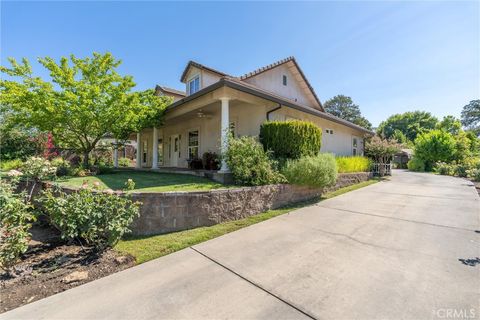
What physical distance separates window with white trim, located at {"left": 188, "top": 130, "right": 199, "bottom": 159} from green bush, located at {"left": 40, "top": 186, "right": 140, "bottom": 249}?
28.2 feet

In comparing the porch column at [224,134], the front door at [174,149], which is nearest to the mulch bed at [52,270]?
the porch column at [224,134]

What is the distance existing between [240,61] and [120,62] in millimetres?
7271

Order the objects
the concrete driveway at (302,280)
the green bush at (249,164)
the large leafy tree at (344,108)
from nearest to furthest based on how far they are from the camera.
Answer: the concrete driveway at (302,280) → the green bush at (249,164) → the large leafy tree at (344,108)

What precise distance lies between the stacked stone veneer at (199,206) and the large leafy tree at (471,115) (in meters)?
77.2

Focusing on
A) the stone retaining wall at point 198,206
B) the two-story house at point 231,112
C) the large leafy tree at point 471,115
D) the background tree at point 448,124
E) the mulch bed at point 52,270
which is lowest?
the mulch bed at point 52,270

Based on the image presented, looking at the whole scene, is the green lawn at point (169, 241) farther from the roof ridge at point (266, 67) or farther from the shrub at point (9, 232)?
the roof ridge at point (266, 67)

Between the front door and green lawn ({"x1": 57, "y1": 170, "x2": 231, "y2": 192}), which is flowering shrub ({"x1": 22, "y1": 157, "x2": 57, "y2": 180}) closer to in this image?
green lawn ({"x1": 57, "y1": 170, "x2": 231, "y2": 192})

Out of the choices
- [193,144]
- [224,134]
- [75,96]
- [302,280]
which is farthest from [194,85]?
[302,280]

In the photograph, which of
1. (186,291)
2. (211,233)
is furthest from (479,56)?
(186,291)

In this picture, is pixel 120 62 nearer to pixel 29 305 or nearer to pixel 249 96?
pixel 249 96

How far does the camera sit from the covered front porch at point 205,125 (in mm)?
7988

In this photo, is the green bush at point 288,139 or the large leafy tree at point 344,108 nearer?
the green bush at point 288,139

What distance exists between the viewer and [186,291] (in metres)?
2.88

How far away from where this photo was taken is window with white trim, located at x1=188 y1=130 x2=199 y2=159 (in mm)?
12828
